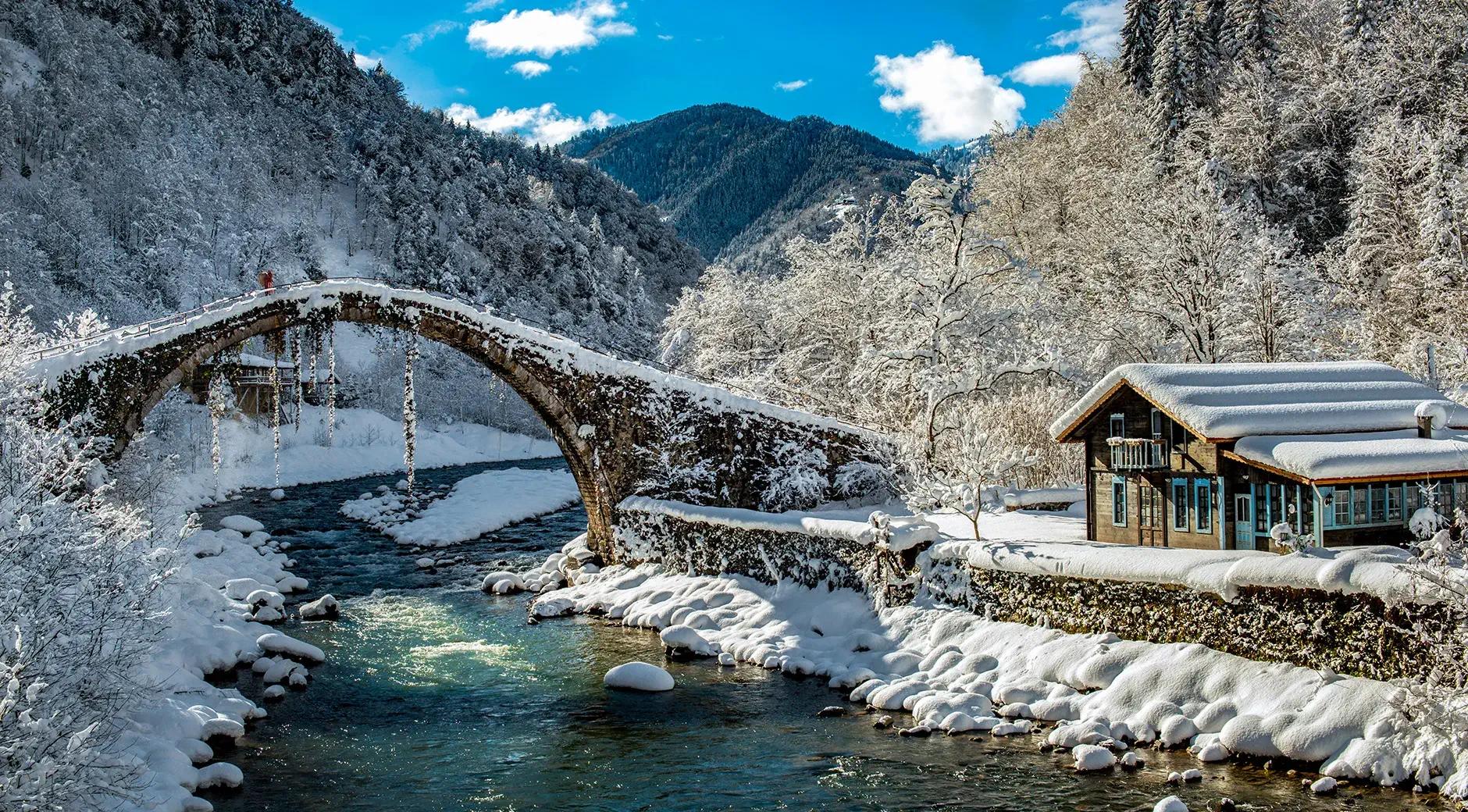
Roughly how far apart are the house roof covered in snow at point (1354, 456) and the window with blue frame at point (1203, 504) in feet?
3.77

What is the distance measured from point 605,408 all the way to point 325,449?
29.0 meters

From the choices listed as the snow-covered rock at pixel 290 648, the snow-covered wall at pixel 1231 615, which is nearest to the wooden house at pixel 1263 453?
the snow-covered wall at pixel 1231 615

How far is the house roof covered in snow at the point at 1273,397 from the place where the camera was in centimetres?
1739

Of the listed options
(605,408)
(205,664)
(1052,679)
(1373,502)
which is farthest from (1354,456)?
(205,664)

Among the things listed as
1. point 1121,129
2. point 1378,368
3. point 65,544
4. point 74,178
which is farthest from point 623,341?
point 65,544

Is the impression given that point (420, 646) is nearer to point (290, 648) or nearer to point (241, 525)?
point (290, 648)

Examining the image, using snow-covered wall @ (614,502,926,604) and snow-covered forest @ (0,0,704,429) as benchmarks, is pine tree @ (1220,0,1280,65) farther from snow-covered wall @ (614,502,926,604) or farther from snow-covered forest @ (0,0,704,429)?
snow-covered forest @ (0,0,704,429)

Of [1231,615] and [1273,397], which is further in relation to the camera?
[1273,397]

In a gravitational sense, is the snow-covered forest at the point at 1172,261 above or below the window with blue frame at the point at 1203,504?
above

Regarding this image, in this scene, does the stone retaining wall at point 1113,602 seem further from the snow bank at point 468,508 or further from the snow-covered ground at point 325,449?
the snow-covered ground at point 325,449

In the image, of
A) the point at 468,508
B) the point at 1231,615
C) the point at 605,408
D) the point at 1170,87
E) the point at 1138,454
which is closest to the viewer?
the point at 1231,615

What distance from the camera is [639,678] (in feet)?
56.3

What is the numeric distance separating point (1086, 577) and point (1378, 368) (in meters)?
8.72

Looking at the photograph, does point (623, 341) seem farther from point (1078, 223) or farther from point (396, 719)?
point (396, 719)
